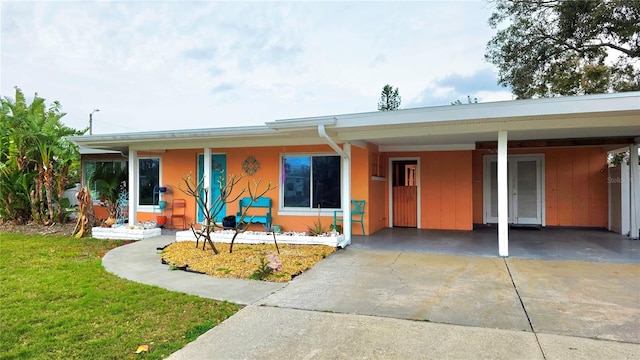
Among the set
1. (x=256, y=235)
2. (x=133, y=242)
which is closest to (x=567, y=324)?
(x=256, y=235)

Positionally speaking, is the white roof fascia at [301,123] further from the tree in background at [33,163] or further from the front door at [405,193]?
the tree in background at [33,163]

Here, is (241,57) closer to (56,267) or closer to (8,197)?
(8,197)

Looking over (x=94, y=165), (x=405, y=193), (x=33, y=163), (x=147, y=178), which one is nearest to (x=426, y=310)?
(x=405, y=193)

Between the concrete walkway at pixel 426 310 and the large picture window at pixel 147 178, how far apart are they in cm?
480

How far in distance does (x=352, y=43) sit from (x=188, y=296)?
1061cm

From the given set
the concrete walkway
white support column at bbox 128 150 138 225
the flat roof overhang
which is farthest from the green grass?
white support column at bbox 128 150 138 225

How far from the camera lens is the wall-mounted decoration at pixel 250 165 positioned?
948 cm

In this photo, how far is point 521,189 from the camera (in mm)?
10297

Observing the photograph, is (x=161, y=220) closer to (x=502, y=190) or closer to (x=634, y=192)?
(x=502, y=190)

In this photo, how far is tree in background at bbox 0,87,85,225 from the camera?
9.97m

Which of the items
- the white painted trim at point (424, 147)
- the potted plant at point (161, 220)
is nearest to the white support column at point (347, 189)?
the white painted trim at point (424, 147)

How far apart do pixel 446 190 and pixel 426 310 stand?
21.0ft

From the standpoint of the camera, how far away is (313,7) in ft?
35.2

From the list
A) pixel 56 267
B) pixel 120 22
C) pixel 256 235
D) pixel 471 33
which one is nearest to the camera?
pixel 56 267
